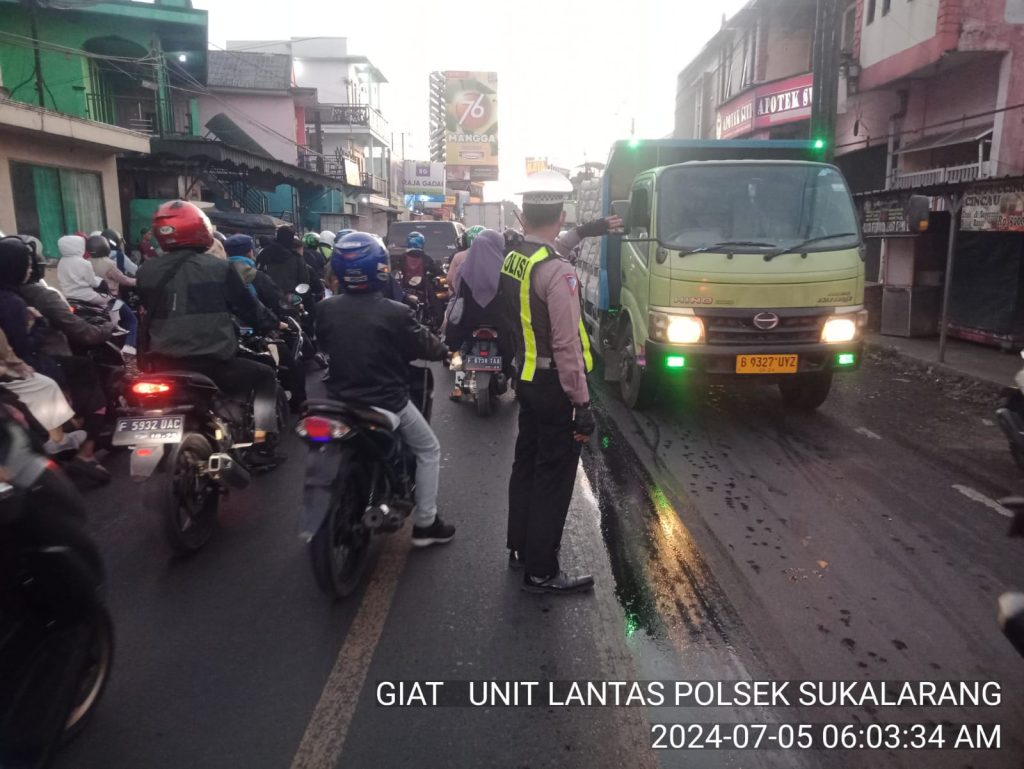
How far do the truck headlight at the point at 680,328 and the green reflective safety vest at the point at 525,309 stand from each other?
284 centimetres

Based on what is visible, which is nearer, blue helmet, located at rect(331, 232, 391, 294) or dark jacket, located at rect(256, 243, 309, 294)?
blue helmet, located at rect(331, 232, 391, 294)

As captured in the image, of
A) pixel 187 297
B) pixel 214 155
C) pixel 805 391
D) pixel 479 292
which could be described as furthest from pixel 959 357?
pixel 214 155

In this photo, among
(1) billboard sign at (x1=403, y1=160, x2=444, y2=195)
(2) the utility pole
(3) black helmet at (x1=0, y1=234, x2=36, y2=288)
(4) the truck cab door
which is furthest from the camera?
(1) billboard sign at (x1=403, y1=160, x2=444, y2=195)

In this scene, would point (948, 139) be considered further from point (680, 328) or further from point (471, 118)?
point (471, 118)

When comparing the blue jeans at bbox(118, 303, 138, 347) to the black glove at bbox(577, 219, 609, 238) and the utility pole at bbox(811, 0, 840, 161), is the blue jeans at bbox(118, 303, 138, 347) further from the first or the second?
the utility pole at bbox(811, 0, 840, 161)

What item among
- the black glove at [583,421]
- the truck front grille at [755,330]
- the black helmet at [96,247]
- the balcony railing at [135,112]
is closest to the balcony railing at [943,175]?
the truck front grille at [755,330]

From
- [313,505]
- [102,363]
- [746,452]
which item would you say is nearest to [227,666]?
[313,505]

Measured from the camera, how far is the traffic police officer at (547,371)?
3.71 metres

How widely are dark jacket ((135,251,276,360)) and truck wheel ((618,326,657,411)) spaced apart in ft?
12.8

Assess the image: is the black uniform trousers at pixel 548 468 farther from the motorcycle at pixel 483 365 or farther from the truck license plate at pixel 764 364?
the motorcycle at pixel 483 365

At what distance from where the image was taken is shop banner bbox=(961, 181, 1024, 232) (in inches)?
393

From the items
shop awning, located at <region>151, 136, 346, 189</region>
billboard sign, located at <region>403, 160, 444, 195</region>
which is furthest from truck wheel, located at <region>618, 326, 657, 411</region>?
billboard sign, located at <region>403, 160, 444, 195</region>

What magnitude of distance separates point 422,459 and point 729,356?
10.9ft

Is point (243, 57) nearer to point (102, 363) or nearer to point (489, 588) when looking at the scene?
point (102, 363)
